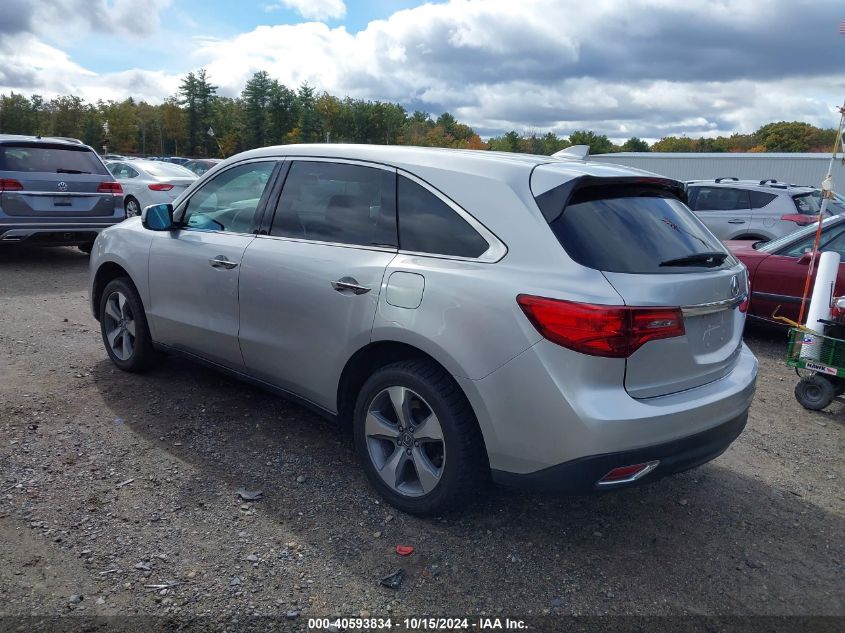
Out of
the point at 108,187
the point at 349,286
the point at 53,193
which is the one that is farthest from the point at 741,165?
the point at 349,286

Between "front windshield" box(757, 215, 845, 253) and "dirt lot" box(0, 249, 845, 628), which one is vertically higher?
"front windshield" box(757, 215, 845, 253)

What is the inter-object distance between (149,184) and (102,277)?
9.76 meters

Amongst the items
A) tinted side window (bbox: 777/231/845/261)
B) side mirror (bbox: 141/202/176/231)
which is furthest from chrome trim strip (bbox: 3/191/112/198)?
tinted side window (bbox: 777/231/845/261)

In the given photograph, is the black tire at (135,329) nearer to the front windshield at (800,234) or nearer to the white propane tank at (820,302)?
the white propane tank at (820,302)

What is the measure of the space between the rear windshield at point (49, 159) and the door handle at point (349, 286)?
8081mm

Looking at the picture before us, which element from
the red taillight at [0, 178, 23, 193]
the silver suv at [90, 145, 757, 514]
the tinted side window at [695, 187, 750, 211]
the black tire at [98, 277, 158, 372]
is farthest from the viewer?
the tinted side window at [695, 187, 750, 211]

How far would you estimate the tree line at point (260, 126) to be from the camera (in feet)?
223

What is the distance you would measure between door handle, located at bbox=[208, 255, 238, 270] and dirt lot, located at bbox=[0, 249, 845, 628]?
1.03m

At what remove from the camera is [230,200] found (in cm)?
452

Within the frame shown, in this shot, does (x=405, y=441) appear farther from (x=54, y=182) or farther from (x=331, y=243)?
(x=54, y=182)

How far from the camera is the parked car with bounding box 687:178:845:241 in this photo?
11.4 m

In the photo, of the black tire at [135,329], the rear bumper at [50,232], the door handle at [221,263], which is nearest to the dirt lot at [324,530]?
the black tire at [135,329]

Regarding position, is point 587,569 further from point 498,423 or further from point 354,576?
point 354,576

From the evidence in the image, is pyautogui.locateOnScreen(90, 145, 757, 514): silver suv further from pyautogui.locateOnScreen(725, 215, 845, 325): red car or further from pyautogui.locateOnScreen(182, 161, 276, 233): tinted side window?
pyautogui.locateOnScreen(725, 215, 845, 325): red car
